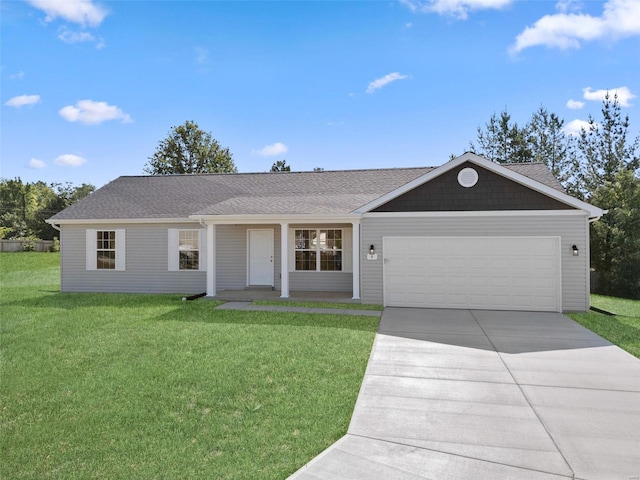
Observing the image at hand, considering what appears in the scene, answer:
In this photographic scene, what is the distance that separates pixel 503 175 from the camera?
10172mm

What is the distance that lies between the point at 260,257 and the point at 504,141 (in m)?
25.7

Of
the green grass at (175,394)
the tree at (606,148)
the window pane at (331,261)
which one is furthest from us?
the tree at (606,148)

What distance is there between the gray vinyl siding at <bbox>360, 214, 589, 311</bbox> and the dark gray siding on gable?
0.28 metres

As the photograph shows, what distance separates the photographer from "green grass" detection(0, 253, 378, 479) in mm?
3332

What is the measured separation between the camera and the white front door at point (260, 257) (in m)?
13.7

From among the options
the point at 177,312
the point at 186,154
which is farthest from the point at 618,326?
the point at 186,154

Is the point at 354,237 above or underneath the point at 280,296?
above

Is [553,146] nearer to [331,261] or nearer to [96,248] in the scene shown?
[331,261]

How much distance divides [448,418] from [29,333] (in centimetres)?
815

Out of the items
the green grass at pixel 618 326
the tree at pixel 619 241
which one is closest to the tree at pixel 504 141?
the tree at pixel 619 241

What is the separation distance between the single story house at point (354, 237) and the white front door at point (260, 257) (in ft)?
0.12

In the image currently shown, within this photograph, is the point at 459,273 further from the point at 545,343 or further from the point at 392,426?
the point at 392,426

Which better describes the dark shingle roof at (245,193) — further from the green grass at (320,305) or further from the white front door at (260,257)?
the green grass at (320,305)

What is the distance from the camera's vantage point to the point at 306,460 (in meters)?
3.27
